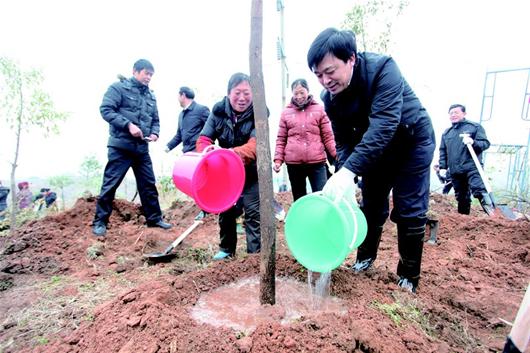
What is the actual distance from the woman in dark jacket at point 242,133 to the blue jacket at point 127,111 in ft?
4.76

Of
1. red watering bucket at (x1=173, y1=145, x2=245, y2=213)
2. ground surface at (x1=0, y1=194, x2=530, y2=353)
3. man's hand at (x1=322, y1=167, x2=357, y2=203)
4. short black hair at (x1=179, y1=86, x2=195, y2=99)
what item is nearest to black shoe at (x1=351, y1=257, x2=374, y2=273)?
ground surface at (x1=0, y1=194, x2=530, y2=353)

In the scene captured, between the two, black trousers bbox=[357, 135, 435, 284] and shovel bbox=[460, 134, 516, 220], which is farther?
shovel bbox=[460, 134, 516, 220]

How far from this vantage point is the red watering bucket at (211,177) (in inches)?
84.4

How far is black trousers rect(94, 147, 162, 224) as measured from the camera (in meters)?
3.75

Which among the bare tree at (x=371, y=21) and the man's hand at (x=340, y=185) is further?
the bare tree at (x=371, y=21)

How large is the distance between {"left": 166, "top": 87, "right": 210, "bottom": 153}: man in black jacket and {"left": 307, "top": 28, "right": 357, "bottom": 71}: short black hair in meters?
3.13

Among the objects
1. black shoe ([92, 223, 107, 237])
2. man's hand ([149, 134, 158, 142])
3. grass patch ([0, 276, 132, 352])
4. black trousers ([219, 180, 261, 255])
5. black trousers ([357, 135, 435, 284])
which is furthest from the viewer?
man's hand ([149, 134, 158, 142])

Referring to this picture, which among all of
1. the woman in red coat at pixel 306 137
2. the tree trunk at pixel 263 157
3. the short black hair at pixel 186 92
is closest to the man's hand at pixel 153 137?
the short black hair at pixel 186 92

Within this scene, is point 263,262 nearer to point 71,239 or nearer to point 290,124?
point 290,124

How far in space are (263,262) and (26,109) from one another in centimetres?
378

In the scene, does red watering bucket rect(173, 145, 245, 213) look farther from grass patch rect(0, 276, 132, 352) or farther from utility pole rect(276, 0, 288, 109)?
utility pole rect(276, 0, 288, 109)

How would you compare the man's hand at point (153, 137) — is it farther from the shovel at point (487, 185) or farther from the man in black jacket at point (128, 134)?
the shovel at point (487, 185)

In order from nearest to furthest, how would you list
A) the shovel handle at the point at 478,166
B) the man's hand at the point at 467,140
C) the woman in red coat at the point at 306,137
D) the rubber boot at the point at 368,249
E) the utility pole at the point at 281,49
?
the rubber boot at the point at 368,249, the woman in red coat at the point at 306,137, the shovel handle at the point at 478,166, the man's hand at the point at 467,140, the utility pole at the point at 281,49

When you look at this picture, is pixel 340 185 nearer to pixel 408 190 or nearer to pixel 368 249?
pixel 408 190
